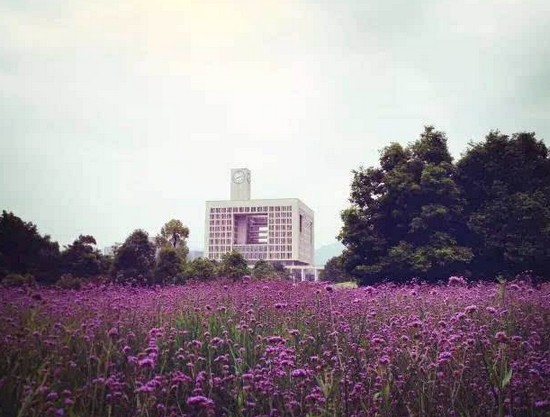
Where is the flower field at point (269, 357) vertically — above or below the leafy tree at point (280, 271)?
below

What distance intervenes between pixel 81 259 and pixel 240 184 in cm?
11954

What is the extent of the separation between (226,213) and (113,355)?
4957 inches

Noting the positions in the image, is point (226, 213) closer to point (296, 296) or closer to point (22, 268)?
point (22, 268)

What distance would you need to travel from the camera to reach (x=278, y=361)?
3.70 metres

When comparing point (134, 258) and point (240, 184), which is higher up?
point (240, 184)

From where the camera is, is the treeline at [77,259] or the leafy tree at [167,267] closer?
the treeline at [77,259]

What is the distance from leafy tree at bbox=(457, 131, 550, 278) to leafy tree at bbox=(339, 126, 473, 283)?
1.06 m

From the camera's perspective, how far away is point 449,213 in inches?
906

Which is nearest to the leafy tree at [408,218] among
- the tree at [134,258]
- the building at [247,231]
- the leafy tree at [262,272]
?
the leafy tree at [262,272]

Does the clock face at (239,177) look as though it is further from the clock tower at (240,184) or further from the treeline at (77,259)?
the treeline at (77,259)

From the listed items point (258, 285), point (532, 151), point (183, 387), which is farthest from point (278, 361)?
point (532, 151)

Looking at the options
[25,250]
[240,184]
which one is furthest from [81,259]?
[240,184]

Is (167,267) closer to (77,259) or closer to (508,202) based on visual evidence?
(77,259)

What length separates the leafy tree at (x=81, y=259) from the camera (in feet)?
72.2
